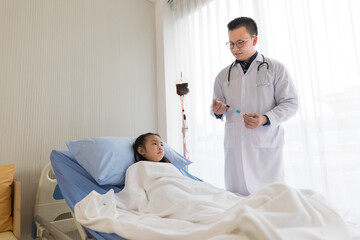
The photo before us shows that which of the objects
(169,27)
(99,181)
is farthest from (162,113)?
(99,181)

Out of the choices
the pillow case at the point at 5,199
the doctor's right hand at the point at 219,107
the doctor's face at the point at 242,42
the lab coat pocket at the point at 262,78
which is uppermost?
the doctor's face at the point at 242,42

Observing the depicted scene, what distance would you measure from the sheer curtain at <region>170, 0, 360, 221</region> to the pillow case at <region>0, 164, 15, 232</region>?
1634 mm

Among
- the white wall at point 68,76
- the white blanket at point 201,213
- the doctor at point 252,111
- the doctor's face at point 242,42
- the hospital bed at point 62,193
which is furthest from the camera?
the white wall at point 68,76

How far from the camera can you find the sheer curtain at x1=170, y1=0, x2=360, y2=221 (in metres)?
1.57

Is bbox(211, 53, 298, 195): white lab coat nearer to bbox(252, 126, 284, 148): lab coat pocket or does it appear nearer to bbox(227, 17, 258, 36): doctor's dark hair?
bbox(252, 126, 284, 148): lab coat pocket

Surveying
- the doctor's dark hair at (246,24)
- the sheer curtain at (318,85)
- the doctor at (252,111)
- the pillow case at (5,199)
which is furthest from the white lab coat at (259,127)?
the pillow case at (5,199)

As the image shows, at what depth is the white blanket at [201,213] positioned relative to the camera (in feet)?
2.10

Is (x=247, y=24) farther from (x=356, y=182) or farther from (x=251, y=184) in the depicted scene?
(x=356, y=182)

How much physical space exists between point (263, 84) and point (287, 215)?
3.61 feet

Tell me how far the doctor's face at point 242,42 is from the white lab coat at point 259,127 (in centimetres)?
8

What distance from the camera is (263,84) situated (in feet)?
5.32

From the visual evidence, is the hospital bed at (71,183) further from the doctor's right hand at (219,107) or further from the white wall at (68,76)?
the doctor's right hand at (219,107)

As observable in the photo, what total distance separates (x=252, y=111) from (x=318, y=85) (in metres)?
0.52

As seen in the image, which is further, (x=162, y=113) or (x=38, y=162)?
(x=162, y=113)
